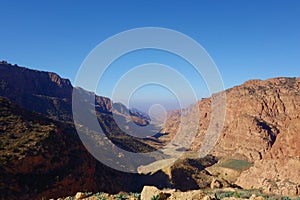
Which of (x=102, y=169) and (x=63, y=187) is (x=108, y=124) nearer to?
(x=102, y=169)

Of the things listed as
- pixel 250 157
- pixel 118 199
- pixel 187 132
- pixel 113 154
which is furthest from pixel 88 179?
pixel 187 132

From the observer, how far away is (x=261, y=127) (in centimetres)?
10681

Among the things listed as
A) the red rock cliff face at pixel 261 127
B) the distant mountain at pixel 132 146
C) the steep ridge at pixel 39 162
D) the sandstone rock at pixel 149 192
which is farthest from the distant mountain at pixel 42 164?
the red rock cliff face at pixel 261 127

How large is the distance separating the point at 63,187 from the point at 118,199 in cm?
2315

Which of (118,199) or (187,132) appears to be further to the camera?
(187,132)

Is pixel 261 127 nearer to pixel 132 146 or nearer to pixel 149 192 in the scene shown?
pixel 132 146

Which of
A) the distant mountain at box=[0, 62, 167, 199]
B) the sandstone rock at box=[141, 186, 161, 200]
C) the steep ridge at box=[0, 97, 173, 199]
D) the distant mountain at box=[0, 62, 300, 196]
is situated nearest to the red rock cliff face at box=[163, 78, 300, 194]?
the distant mountain at box=[0, 62, 300, 196]

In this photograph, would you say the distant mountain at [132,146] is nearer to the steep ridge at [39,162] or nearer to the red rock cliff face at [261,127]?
the steep ridge at [39,162]

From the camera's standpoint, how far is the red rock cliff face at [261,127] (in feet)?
201

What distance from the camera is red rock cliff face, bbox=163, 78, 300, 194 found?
6122cm

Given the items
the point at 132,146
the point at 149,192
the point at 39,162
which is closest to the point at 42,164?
the point at 39,162

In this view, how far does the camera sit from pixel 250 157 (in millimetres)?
95688

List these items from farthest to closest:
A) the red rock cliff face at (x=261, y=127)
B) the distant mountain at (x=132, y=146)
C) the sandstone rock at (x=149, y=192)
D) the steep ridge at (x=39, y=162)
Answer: the red rock cliff face at (x=261, y=127)
the distant mountain at (x=132, y=146)
the steep ridge at (x=39, y=162)
the sandstone rock at (x=149, y=192)

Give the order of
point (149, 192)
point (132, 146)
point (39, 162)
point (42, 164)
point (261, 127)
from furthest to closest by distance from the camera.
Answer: point (261, 127), point (132, 146), point (42, 164), point (39, 162), point (149, 192)
